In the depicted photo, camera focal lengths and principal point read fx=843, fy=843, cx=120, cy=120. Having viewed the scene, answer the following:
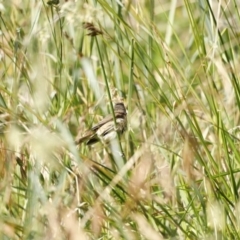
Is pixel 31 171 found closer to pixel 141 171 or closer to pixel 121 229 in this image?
pixel 121 229

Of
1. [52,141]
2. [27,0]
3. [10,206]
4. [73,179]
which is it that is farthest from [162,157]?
[27,0]

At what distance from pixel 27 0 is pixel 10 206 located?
90 centimetres

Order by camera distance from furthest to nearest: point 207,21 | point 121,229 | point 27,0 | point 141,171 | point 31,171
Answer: point 27,0 → point 207,21 → point 31,171 → point 121,229 → point 141,171

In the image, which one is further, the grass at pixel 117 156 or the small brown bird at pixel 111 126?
the small brown bird at pixel 111 126

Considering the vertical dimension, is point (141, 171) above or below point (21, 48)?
below

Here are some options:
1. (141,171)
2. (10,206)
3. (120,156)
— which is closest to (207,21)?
(120,156)

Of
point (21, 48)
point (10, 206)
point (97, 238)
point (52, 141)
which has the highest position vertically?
point (21, 48)

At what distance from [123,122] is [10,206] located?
33 centimetres

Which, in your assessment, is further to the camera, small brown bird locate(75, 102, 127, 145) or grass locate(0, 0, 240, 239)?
small brown bird locate(75, 102, 127, 145)

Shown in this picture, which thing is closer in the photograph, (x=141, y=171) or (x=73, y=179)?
(x=141, y=171)

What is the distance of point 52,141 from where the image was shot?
147 centimetres

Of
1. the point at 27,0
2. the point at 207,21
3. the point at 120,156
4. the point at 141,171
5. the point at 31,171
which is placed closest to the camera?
the point at 141,171

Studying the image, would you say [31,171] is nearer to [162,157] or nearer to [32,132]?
[32,132]

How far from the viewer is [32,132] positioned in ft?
5.23
